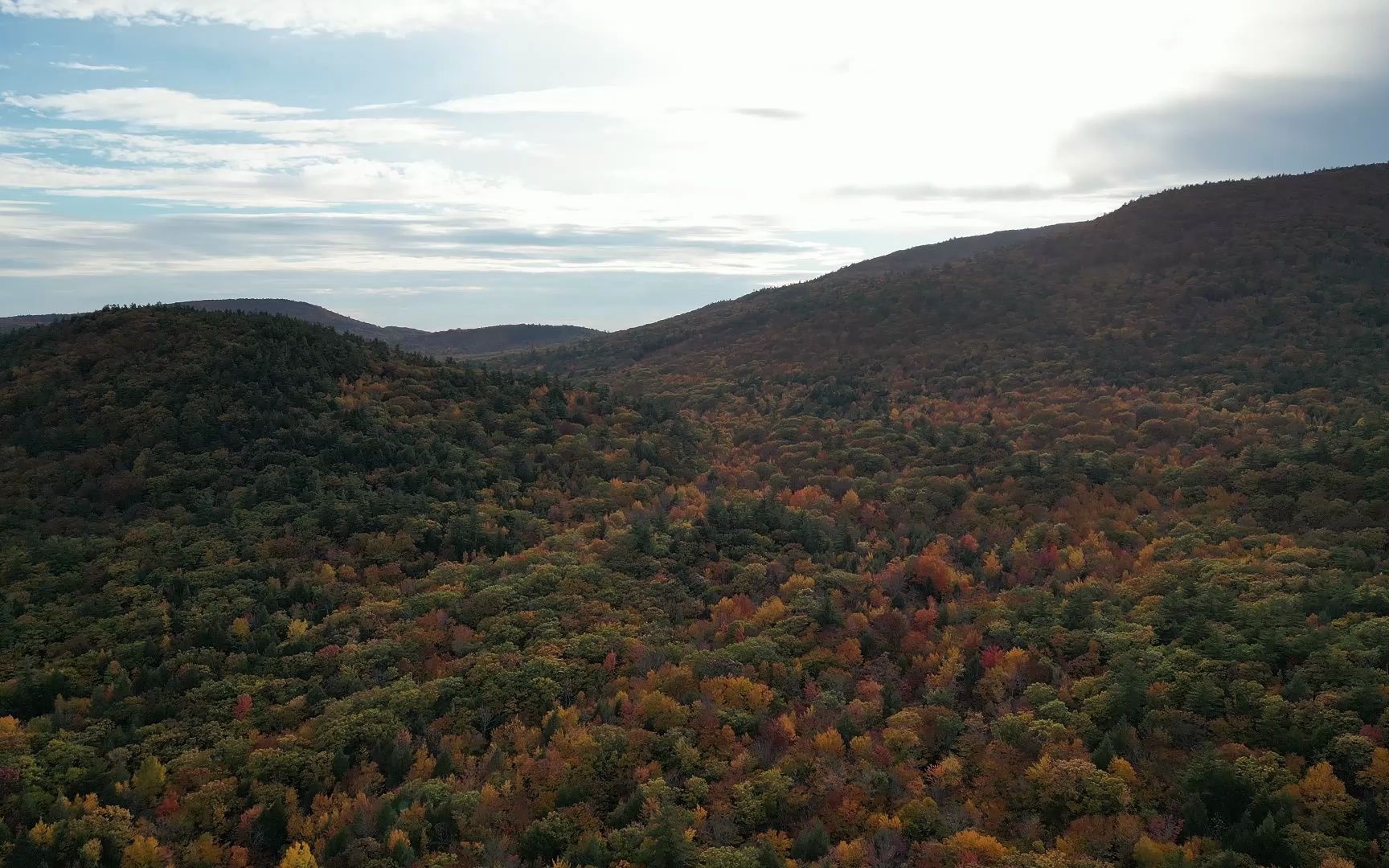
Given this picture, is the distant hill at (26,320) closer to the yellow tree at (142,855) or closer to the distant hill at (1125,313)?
the distant hill at (1125,313)

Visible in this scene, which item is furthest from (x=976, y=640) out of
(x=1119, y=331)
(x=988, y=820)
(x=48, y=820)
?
(x=1119, y=331)

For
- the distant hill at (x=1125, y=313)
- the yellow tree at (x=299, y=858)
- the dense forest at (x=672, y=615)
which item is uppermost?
the distant hill at (x=1125, y=313)

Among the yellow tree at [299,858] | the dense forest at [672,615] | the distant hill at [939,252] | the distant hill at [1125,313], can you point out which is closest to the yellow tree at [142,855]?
the dense forest at [672,615]

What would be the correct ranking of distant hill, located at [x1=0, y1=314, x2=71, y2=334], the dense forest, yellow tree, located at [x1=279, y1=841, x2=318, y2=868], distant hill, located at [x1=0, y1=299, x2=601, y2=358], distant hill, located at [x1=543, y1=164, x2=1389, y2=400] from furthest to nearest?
distant hill, located at [x1=0, y1=299, x2=601, y2=358], distant hill, located at [x1=0, y1=314, x2=71, y2=334], distant hill, located at [x1=543, y1=164, x2=1389, y2=400], the dense forest, yellow tree, located at [x1=279, y1=841, x2=318, y2=868]

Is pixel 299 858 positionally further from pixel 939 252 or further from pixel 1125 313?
pixel 939 252

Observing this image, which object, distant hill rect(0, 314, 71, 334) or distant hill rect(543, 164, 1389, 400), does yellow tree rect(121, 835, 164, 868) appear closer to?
distant hill rect(543, 164, 1389, 400)

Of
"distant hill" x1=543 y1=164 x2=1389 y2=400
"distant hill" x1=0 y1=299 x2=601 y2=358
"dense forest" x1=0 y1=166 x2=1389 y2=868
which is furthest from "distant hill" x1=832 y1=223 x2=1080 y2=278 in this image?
"dense forest" x1=0 y1=166 x2=1389 y2=868

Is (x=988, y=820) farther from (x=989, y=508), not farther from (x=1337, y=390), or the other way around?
(x=1337, y=390)
